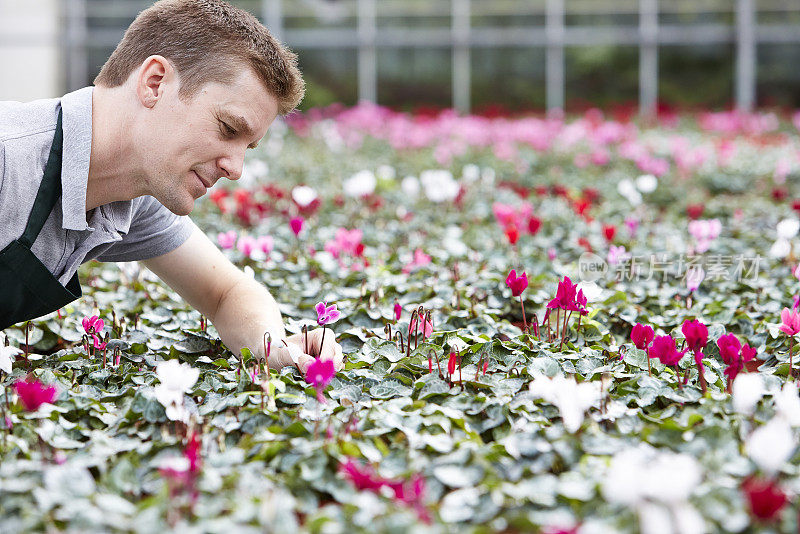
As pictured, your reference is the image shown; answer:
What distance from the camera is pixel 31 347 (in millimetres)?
2473

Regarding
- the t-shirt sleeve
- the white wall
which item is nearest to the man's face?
the t-shirt sleeve

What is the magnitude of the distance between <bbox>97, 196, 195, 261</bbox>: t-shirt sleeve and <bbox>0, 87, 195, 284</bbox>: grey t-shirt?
0.11 meters

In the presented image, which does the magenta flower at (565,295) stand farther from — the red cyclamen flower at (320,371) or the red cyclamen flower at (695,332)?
the red cyclamen flower at (320,371)

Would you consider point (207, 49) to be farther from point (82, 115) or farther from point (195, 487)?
point (195, 487)

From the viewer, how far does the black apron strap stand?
196 centimetres

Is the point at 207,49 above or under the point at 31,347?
above

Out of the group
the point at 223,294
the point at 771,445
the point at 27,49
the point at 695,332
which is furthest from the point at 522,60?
the point at 771,445

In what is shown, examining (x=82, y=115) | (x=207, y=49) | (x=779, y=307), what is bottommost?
(x=779, y=307)

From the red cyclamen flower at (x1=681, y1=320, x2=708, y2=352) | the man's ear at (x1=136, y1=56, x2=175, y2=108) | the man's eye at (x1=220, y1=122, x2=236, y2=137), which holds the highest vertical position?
the man's ear at (x1=136, y1=56, x2=175, y2=108)

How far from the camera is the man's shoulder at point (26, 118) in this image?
195cm

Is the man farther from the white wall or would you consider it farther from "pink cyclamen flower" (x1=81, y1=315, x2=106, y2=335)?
the white wall

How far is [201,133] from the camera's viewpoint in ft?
6.34

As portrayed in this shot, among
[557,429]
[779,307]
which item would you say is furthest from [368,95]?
[557,429]

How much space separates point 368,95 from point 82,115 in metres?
12.3
